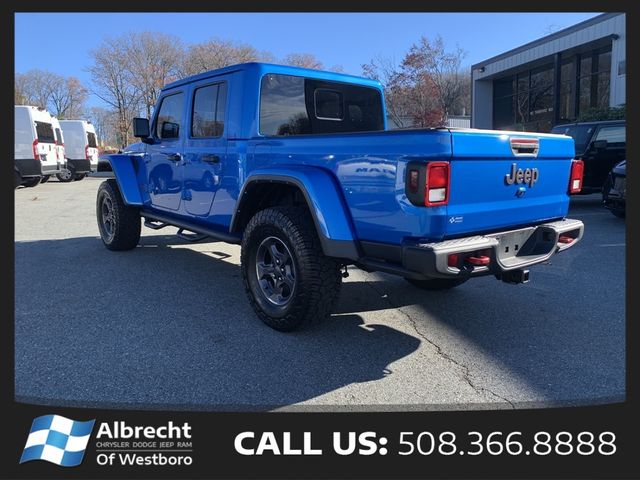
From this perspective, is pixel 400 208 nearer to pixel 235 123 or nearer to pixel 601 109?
pixel 235 123

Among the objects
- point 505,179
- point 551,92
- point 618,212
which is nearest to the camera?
point 505,179

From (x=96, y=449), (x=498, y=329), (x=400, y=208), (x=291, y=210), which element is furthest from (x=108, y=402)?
(x=498, y=329)

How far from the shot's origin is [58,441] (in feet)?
8.71

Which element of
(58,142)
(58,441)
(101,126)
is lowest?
(58,441)

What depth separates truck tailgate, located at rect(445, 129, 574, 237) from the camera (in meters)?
3.02

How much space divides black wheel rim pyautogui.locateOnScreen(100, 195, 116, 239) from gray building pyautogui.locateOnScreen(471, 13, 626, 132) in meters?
17.2

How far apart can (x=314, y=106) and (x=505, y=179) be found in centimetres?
218

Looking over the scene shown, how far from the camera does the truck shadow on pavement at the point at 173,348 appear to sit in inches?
119

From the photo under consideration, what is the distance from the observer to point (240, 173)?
430 cm

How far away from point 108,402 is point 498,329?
113 inches

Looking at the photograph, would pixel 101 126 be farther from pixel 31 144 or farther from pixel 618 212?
pixel 618 212

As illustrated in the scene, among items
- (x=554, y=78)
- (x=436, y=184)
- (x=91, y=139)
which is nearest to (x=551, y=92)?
(x=554, y=78)

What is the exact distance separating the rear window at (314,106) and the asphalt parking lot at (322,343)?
5.35 ft

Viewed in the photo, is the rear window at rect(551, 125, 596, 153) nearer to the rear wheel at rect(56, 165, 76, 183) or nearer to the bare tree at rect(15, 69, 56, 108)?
the rear wheel at rect(56, 165, 76, 183)
